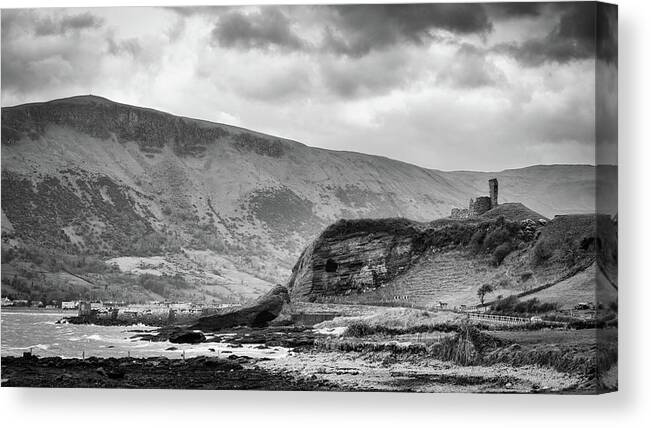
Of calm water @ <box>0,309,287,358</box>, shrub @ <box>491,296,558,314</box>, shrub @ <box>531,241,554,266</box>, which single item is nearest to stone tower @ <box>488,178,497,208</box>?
shrub @ <box>531,241,554,266</box>

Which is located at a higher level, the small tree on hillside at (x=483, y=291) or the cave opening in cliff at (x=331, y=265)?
the cave opening in cliff at (x=331, y=265)

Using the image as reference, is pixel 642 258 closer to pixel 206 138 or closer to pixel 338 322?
pixel 338 322

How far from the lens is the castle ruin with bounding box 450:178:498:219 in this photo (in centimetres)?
1525

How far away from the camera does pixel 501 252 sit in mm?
14953

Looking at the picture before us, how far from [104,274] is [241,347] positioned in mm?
2688

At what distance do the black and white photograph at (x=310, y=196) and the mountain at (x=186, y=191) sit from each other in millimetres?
38

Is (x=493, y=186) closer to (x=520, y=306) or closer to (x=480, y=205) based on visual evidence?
(x=480, y=205)

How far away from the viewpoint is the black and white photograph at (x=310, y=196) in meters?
14.2

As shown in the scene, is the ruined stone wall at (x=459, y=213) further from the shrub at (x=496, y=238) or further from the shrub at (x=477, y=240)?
the shrub at (x=496, y=238)

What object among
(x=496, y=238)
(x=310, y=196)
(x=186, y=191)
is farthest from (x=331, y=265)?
(x=186, y=191)

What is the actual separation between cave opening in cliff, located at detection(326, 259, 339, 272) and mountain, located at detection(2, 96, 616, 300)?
1.82ft

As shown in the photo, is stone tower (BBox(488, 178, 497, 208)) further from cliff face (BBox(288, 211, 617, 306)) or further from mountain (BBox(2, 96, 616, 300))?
cliff face (BBox(288, 211, 617, 306))

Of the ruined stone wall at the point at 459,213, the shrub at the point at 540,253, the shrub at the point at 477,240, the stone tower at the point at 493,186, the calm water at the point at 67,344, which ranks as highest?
the stone tower at the point at 493,186

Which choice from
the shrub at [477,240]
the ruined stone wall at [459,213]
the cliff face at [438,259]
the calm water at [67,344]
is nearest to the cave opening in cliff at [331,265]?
the cliff face at [438,259]
